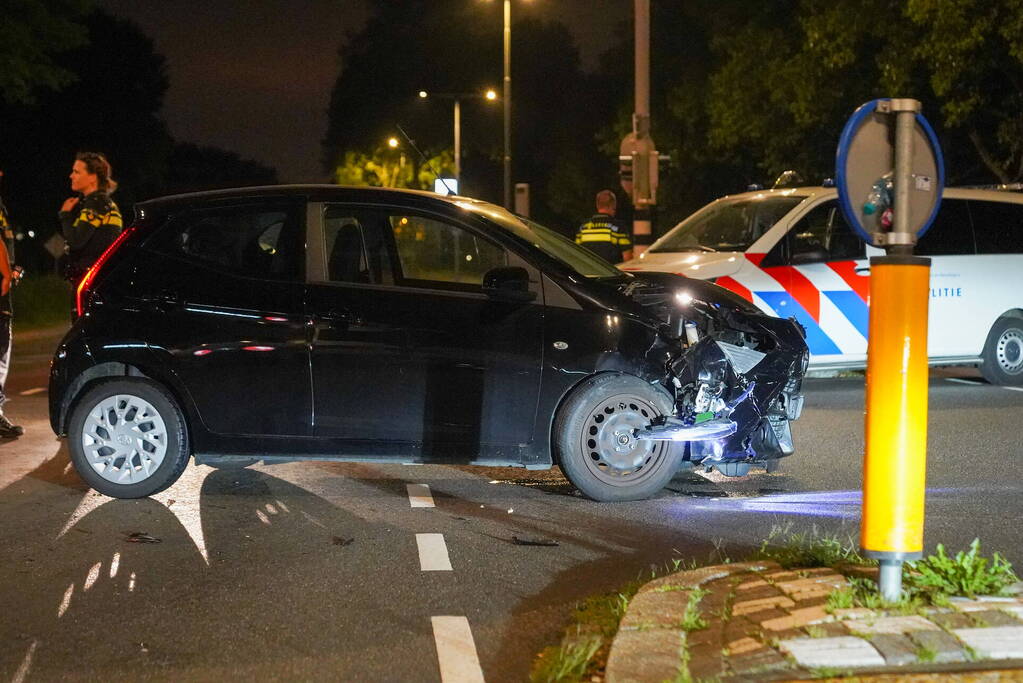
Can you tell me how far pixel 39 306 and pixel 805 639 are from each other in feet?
96.5

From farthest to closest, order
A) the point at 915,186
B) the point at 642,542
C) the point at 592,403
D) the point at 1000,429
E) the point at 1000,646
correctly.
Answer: the point at 1000,429
the point at 592,403
the point at 642,542
the point at 915,186
the point at 1000,646

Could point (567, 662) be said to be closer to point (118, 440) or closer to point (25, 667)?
point (25, 667)

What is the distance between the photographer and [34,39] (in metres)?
33.5

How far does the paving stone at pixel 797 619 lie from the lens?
4695 mm

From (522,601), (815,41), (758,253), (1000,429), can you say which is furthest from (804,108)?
(522,601)

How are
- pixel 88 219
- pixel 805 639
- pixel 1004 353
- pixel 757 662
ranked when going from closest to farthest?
pixel 757 662 → pixel 805 639 → pixel 88 219 → pixel 1004 353

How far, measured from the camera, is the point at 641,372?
7.69 meters

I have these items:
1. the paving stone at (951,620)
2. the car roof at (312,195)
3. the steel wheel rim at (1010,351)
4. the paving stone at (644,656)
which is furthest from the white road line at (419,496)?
the steel wheel rim at (1010,351)

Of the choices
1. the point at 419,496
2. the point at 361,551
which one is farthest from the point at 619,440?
the point at 361,551

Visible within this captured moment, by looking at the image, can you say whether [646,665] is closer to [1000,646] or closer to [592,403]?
[1000,646]

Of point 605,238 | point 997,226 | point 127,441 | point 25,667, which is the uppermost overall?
point 997,226

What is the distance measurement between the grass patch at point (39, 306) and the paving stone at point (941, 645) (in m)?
22.8

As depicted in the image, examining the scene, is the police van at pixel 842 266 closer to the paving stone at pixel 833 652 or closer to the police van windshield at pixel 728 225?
the police van windshield at pixel 728 225

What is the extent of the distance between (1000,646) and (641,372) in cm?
351
